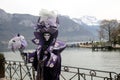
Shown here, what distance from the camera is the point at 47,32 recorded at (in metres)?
5.89

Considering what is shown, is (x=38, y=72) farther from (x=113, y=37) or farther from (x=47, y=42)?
(x=113, y=37)

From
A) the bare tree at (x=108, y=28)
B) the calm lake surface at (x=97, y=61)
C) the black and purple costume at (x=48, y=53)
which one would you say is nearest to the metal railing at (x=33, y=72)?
the black and purple costume at (x=48, y=53)

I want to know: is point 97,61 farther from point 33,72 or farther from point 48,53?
point 48,53

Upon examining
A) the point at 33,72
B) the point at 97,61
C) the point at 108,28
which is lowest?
the point at 97,61

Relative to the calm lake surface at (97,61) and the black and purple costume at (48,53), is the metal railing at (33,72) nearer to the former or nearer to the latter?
the black and purple costume at (48,53)

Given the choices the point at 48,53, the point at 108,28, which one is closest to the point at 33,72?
the point at 48,53

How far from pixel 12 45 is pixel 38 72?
703 millimetres

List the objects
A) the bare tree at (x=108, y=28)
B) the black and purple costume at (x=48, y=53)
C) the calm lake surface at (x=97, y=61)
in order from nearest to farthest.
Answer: the black and purple costume at (x=48, y=53), the calm lake surface at (x=97, y=61), the bare tree at (x=108, y=28)

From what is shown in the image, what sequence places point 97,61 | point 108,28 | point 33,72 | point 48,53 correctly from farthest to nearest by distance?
point 108,28
point 97,61
point 33,72
point 48,53

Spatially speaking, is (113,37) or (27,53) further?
(113,37)

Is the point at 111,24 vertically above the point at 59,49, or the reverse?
the point at 59,49

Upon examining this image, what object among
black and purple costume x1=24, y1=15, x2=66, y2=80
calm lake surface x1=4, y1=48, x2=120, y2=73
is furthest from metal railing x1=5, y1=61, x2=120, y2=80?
calm lake surface x1=4, y1=48, x2=120, y2=73

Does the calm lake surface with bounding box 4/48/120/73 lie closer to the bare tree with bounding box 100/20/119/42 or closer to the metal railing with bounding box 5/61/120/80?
the bare tree with bounding box 100/20/119/42

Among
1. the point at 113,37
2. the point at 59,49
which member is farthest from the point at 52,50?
the point at 113,37
